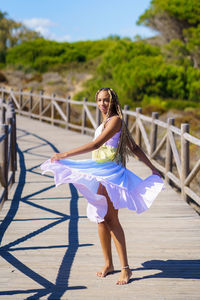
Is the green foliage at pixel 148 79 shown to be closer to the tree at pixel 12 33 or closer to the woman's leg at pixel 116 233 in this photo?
the woman's leg at pixel 116 233

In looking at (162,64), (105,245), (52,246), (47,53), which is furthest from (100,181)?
(47,53)

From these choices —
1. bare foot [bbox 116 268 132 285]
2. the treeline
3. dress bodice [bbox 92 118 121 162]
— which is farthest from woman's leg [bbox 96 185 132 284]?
the treeline

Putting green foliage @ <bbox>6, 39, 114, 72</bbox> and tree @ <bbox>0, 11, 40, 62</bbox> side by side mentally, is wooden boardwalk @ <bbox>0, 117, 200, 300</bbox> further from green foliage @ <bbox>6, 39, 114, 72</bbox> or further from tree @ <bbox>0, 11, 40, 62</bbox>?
tree @ <bbox>0, 11, 40, 62</bbox>

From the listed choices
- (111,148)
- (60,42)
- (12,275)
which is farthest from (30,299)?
(60,42)

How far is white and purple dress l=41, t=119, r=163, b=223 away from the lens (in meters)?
3.87

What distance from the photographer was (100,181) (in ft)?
12.7

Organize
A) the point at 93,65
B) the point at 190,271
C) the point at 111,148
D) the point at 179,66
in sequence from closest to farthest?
the point at 111,148 < the point at 190,271 < the point at 179,66 < the point at 93,65

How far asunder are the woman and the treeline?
62.2 feet

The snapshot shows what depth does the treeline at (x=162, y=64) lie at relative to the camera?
25344 mm

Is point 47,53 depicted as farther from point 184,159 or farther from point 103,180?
point 103,180

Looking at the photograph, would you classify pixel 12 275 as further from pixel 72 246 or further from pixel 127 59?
pixel 127 59

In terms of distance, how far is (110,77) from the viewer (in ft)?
95.1

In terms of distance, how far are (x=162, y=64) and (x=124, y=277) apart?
23.5 metres

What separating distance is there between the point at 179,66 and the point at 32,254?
953 inches
